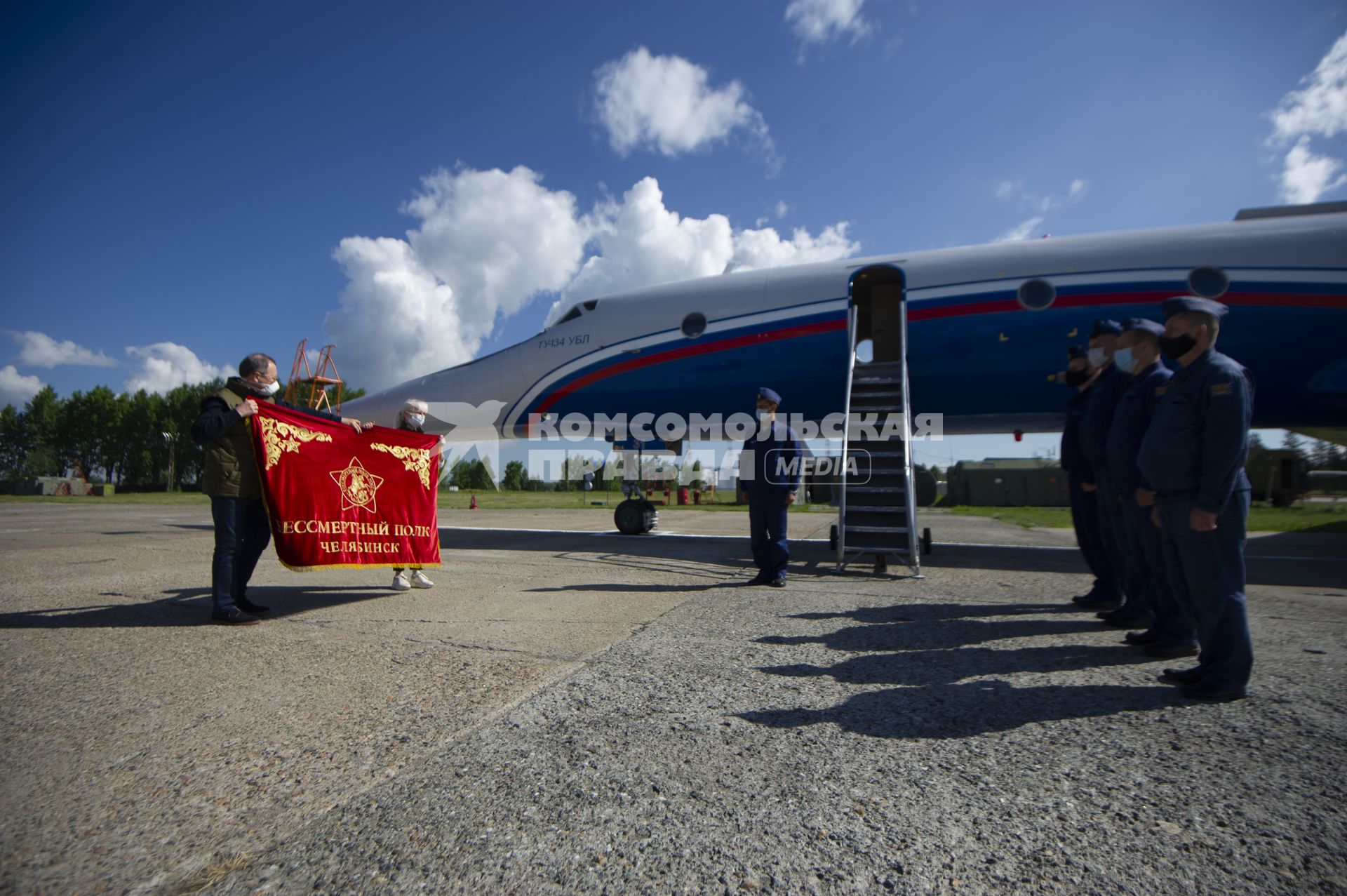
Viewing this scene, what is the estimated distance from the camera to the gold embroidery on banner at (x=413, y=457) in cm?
505

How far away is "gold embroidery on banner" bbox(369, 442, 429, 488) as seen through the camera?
505 cm

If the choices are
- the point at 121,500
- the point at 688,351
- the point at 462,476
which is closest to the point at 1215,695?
the point at 688,351

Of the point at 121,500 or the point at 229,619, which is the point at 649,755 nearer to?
the point at 229,619

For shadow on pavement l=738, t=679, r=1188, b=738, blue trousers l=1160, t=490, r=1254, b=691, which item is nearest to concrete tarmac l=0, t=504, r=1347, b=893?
shadow on pavement l=738, t=679, r=1188, b=738

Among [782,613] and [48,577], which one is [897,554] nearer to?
[782,613]

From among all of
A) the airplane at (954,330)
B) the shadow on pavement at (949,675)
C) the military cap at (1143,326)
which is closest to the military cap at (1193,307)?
the military cap at (1143,326)

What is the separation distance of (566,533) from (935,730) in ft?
29.7

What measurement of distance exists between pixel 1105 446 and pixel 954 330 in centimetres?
410

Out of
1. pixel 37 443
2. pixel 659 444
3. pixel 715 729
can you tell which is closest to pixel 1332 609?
pixel 715 729

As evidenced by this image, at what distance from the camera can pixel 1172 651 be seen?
10.3 feet

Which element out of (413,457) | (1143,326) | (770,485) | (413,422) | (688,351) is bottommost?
(770,485)

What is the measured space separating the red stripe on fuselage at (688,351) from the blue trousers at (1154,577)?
16.8ft

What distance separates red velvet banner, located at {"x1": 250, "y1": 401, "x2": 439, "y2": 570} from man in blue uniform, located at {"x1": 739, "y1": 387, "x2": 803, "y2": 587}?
281 centimetres

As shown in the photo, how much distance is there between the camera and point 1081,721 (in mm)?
2236
